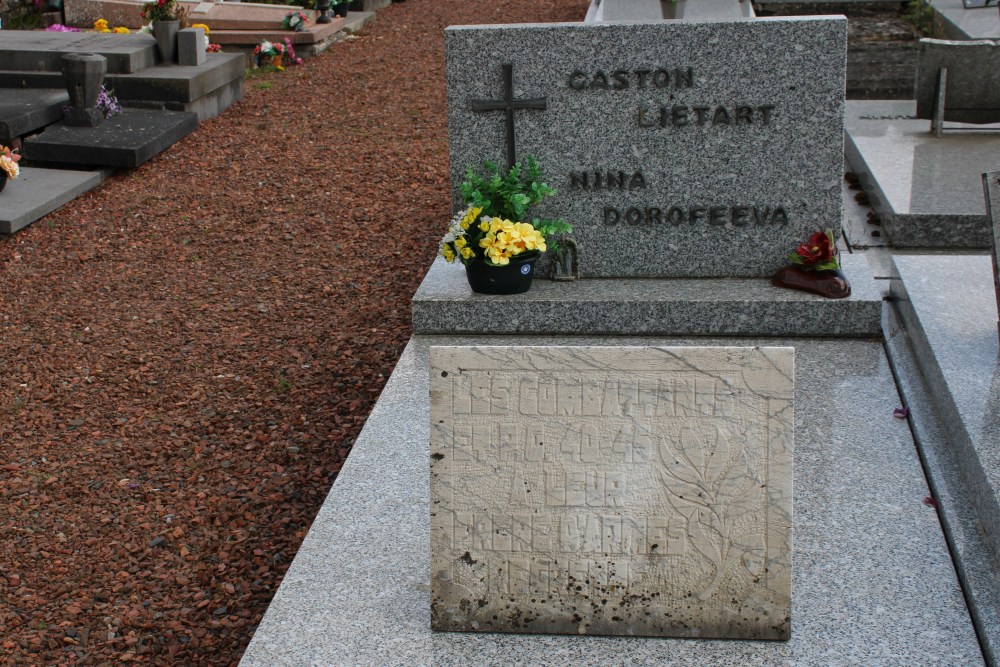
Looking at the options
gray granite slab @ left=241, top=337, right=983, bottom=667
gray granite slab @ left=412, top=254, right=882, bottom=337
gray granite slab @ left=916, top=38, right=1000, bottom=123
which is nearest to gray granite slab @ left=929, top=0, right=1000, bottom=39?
gray granite slab @ left=916, top=38, right=1000, bottom=123

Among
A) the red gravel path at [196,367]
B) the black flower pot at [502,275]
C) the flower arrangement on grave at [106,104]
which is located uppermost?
the flower arrangement on grave at [106,104]

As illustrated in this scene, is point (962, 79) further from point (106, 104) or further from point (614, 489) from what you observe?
point (106, 104)

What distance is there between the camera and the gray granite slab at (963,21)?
435 inches

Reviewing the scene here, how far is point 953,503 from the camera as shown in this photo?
12.3 feet

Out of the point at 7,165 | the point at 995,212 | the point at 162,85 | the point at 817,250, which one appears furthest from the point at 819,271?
the point at 162,85

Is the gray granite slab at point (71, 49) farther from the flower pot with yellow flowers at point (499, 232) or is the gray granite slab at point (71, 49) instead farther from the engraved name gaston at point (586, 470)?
the engraved name gaston at point (586, 470)

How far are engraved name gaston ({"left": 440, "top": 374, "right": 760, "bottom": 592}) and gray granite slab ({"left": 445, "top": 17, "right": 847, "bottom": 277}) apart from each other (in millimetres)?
2697

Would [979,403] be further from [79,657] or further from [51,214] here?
[51,214]

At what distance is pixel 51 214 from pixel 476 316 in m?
3.69

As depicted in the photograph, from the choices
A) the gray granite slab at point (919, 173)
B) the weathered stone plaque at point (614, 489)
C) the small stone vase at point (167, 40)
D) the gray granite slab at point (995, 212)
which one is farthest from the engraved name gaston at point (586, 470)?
the small stone vase at point (167, 40)

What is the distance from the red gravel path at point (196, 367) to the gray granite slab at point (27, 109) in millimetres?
864

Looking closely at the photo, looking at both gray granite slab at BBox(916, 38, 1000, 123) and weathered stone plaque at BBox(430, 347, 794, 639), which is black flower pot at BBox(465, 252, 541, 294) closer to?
weathered stone plaque at BBox(430, 347, 794, 639)

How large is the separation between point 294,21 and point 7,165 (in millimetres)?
5827

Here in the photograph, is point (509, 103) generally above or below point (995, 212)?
above
